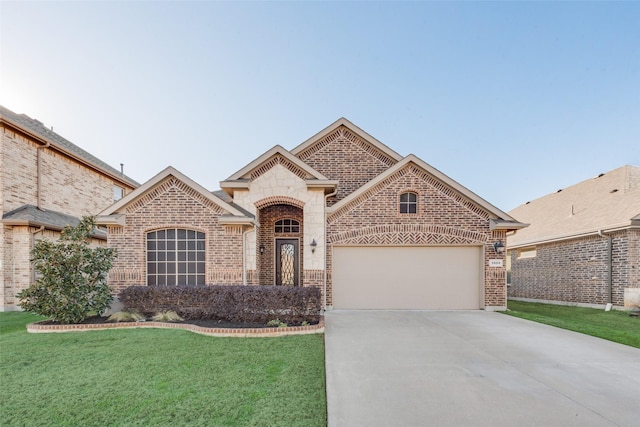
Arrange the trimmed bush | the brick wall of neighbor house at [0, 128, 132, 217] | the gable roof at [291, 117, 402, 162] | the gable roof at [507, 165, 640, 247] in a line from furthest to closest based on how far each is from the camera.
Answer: the gable roof at [291, 117, 402, 162] < the gable roof at [507, 165, 640, 247] < the brick wall of neighbor house at [0, 128, 132, 217] < the trimmed bush

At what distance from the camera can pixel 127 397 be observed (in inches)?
151

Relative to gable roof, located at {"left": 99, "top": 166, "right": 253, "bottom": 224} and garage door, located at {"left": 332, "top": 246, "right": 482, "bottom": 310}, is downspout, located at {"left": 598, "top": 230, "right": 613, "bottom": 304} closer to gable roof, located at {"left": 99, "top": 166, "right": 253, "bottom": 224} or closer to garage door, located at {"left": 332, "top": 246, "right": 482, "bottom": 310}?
garage door, located at {"left": 332, "top": 246, "right": 482, "bottom": 310}

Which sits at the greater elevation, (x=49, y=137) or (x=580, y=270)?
(x=49, y=137)

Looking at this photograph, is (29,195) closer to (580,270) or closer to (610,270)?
(580,270)

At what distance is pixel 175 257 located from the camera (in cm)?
938

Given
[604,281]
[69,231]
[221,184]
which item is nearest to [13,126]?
[69,231]

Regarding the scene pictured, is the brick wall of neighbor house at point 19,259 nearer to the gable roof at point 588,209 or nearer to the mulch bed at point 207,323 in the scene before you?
the mulch bed at point 207,323

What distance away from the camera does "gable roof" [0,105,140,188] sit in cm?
1190

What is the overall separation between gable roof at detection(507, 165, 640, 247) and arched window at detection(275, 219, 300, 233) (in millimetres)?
11401

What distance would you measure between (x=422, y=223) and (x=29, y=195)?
15.3m

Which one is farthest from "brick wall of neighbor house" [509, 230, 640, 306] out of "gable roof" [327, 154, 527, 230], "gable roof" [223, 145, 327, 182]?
"gable roof" [223, 145, 327, 182]

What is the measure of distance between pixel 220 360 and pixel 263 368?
0.87m

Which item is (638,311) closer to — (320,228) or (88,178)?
(320,228)

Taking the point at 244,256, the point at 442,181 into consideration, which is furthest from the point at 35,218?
the point at 442,181
